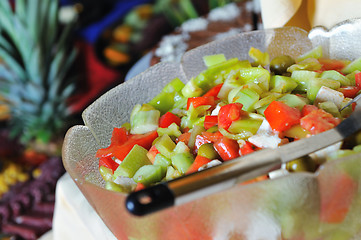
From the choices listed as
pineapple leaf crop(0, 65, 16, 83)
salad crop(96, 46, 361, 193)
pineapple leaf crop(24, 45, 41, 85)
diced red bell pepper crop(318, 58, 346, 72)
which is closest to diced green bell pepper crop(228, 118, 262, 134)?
salad crop(96, 46, 361, 193)

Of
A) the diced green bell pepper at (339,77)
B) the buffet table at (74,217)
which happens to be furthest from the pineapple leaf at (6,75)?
the diced green bell pepper at (339,77)

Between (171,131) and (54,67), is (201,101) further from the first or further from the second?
(54,67)

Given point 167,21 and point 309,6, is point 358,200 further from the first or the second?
point 167,21

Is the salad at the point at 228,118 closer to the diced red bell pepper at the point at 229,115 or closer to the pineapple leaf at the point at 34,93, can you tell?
the diced red bell pepper at the point at 229,115

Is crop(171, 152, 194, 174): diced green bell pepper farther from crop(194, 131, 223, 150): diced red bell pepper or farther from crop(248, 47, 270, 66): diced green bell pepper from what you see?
crop(248, 47, 270, 66): diced green bell pepper

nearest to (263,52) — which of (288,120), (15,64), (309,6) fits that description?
(309,6)

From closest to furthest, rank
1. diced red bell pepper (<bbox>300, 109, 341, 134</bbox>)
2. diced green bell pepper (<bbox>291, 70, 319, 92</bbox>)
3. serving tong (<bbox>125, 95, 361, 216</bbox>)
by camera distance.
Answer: serving tong (<bbox>125, 95, 361, 216</bbox>)
diced red bell pepper (<bbox>300, 109, 341, 134</bbox>)
diced green bell pepper (<bbox>291, 70, 319, 92</bbox>)
